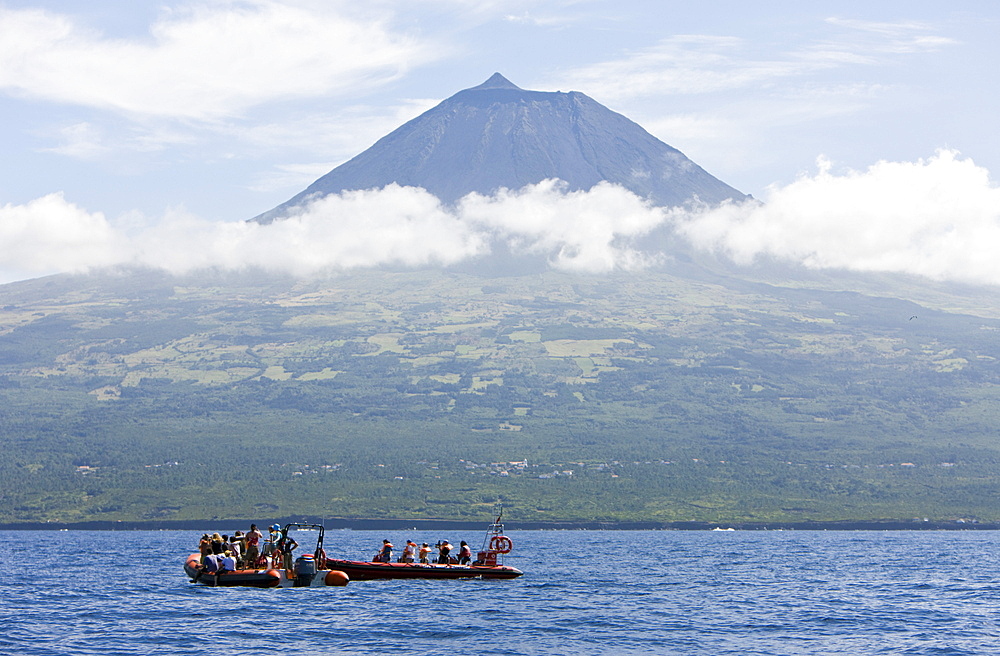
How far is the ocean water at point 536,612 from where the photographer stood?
5225 centimetres

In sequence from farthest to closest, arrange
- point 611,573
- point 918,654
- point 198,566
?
point 611,573 < point 198,566 < point 918,654

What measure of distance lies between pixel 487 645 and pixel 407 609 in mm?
13483

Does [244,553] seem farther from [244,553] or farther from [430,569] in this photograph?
[430,569]

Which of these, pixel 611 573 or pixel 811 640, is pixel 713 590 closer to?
pixel 611 573

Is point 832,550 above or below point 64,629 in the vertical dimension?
below

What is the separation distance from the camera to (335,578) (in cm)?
7156

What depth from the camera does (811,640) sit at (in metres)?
54.1

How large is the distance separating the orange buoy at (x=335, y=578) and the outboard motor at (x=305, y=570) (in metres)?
1.03

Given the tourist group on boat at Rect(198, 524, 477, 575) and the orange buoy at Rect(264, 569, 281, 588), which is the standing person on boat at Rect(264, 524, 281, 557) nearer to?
the tourist group on boat at Rect(198, 524, 477, 575)

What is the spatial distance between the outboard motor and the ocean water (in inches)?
37.7

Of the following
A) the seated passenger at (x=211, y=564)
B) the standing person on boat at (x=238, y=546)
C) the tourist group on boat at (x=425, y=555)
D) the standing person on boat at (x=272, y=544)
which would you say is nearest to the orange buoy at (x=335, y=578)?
the standing person on boat at (x=272, y=544)

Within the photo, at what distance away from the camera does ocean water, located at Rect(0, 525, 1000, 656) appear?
2057 inches

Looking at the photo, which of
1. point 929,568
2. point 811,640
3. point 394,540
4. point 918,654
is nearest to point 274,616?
point 811,640

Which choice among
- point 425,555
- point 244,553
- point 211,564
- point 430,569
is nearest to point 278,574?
point 244,553
